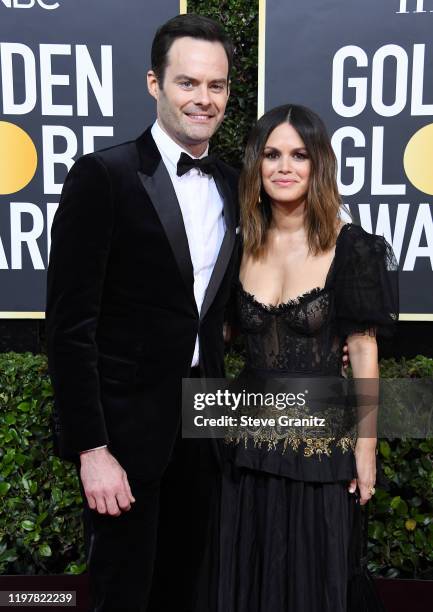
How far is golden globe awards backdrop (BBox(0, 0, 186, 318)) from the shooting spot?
2.57 meters

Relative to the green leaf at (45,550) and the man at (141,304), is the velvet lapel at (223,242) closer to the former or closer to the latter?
the man at (141,304)

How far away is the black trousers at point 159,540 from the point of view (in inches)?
61.4

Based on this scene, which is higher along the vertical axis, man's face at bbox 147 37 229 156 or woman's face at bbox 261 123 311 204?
man's face at bbox 147 37 229 156

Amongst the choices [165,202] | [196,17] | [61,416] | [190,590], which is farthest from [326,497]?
[196,17]

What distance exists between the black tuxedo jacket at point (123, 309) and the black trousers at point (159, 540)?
0.12 m

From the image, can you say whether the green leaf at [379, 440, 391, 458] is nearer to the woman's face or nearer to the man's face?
the woman's face

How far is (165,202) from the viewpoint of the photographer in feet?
4.88

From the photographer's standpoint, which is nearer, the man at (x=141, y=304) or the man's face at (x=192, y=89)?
the man at (x=141, y=304)

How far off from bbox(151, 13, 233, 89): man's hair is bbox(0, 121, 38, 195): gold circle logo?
124 cm

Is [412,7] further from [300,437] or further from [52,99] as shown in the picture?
[300,437]

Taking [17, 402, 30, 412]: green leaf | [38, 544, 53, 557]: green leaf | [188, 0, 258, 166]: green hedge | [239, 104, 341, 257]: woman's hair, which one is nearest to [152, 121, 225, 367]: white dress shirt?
[239, 104, 341, 257]: woman's hair

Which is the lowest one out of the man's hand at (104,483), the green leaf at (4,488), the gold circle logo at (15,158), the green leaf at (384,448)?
the green leaf at (4,488)

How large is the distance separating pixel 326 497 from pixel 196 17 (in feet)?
4.39

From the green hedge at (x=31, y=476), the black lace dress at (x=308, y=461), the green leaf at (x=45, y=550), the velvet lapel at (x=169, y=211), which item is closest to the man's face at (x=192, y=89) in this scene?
the velvet lapel at (x=169, y=211)
